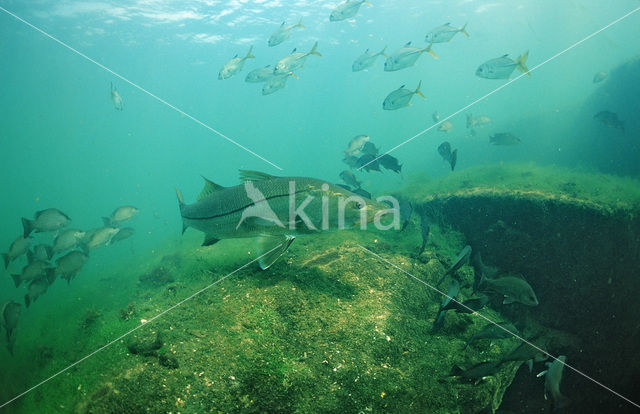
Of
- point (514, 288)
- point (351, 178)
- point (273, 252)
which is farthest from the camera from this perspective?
point (351, 178)

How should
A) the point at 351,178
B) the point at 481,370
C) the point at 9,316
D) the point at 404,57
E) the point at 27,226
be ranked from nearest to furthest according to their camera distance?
the point at 481,370
the point at 9,316
the point at 27,226
the point at 351,178
the point at 404,57

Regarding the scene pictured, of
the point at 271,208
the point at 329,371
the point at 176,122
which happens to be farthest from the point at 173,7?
the point at 176,122

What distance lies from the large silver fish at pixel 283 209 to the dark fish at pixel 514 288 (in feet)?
7.57

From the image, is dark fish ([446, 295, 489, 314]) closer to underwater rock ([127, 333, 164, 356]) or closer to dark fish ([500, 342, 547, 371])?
dark fish ([500, 342, 547, 371])

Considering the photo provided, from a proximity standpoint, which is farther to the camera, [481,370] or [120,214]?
[120,214]

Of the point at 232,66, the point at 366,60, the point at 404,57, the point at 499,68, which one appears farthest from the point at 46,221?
the point at 499,68

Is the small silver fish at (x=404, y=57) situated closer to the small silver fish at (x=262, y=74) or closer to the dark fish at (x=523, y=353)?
the small silver fish at (x=262, y=74)

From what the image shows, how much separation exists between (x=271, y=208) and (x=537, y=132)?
23979 mm

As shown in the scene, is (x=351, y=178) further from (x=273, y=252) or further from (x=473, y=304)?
(x=273, y=252)

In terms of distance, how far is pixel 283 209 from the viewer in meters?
3.30

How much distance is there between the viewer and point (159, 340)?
2.94 meters

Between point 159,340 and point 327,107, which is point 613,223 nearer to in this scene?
point 159,340

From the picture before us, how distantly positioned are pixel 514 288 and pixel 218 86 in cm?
8379

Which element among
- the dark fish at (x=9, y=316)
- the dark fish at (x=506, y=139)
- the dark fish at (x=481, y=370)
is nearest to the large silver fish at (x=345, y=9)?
the dark fish at (x=506, y=139)
